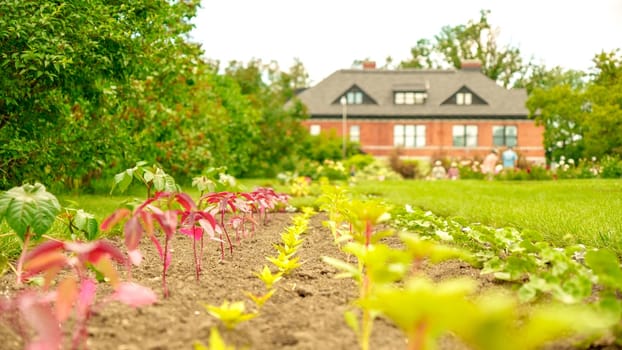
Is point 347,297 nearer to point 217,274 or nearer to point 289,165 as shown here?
point 217,274

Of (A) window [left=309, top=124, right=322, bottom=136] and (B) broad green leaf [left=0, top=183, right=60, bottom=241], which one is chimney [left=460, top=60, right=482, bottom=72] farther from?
(B) broad green leaf [left=0, top=183, right=60, bottom=241]

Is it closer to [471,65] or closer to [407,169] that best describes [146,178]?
[407,169]

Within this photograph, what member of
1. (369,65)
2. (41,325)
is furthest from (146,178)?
(369,65)

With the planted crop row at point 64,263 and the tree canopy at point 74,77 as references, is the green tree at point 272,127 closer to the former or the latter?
the tree canopy at point 74,77

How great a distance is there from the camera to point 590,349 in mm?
1840

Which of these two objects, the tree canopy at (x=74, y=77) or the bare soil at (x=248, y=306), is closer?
the bare soil at (x=248, y=306)

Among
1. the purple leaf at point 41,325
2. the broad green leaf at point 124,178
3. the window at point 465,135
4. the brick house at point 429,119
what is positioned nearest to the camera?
the purple leaf at point 41,325

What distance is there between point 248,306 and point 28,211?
86 centimetres

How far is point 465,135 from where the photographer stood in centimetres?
3850

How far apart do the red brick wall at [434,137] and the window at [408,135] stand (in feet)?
0.84

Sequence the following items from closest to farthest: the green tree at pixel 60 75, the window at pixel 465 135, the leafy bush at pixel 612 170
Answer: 1. the green tree at pixel 60 75
2. the leafy bush at pixel 612 170
3. the window at pixel 465 135

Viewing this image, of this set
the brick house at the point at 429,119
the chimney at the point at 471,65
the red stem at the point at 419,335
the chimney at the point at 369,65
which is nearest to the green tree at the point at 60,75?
the red stem at the point at 419,335

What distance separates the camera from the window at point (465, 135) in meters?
38.4

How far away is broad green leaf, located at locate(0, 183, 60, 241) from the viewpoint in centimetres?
214
